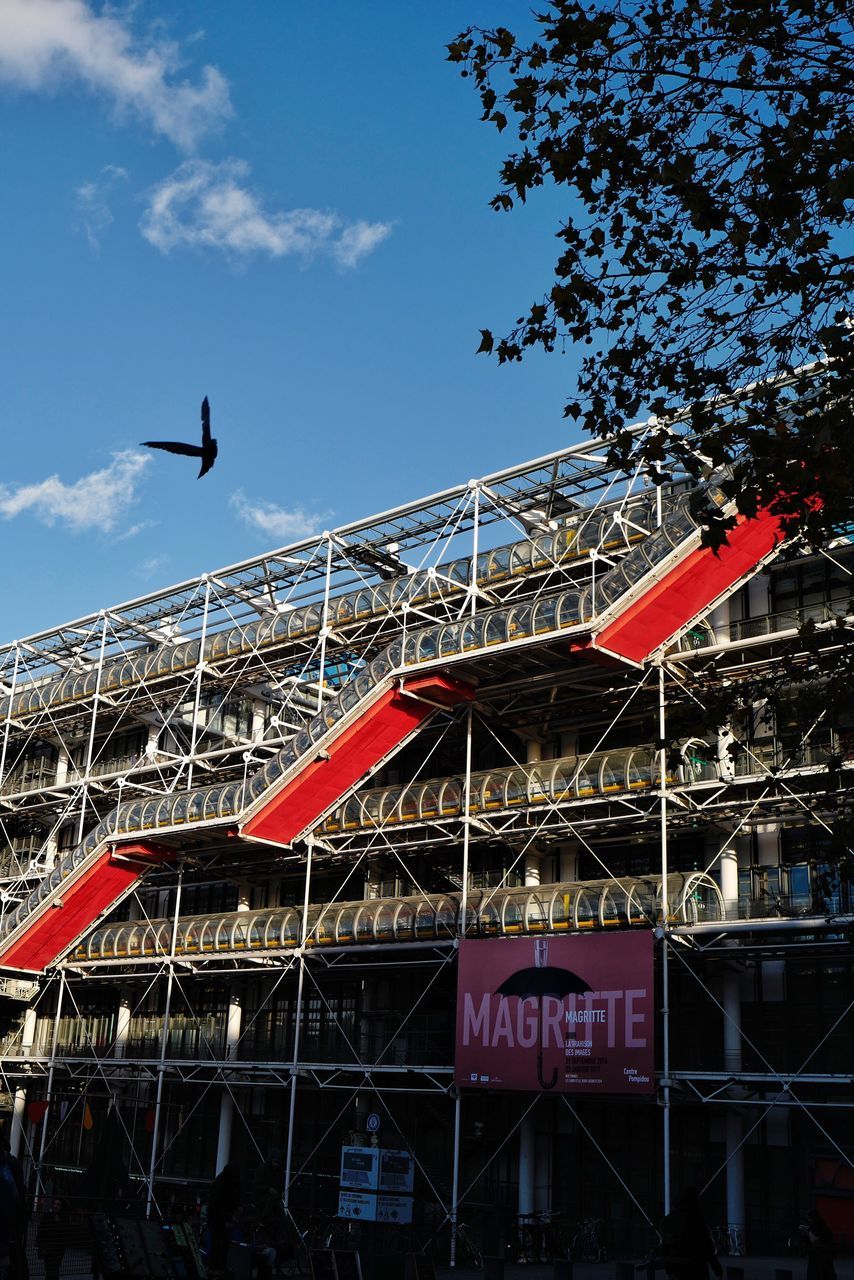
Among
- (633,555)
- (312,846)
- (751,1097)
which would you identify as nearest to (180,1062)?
(312,846)

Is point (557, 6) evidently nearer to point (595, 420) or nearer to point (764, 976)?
point (595, 420)

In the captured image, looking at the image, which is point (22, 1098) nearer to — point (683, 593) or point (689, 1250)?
point (683, 593)

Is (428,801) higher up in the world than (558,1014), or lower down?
higher up

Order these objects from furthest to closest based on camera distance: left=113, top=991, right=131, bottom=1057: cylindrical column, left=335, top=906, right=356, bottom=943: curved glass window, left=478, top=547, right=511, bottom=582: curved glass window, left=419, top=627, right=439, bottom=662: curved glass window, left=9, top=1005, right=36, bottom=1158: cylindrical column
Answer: left=9, top=1005, right=36, bottom=1158: cylindrical column, left=113, top=991, right=131, bottom=1057: cylindrical column, left=478, top=547, right=511, bottom=582: curved glass window, left=335, top=906, right=356, bottom=943: curved glass window, left=419, top=627, right=439, bottom=662: curved glass window

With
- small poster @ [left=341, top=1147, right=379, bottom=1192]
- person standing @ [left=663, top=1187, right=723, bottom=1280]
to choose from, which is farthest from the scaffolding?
person standing @ [left=663, top=1187, right=723, bottom=1280]

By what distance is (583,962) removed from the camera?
78.0ft

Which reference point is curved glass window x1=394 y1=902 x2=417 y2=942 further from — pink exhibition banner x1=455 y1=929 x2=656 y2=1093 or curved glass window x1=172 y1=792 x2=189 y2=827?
curved glass window x1=172 y1=792 x2=189 y2=827

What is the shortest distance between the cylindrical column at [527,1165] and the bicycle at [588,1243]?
1407 millimetres

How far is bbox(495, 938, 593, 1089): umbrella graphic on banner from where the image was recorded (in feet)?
78.1

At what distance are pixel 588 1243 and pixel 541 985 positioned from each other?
164 inches

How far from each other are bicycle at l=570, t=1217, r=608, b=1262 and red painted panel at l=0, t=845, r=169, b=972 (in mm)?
12847

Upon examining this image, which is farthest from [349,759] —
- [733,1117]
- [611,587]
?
A: [733,1117]

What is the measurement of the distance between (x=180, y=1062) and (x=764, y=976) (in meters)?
12.9

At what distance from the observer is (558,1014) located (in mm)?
23984
